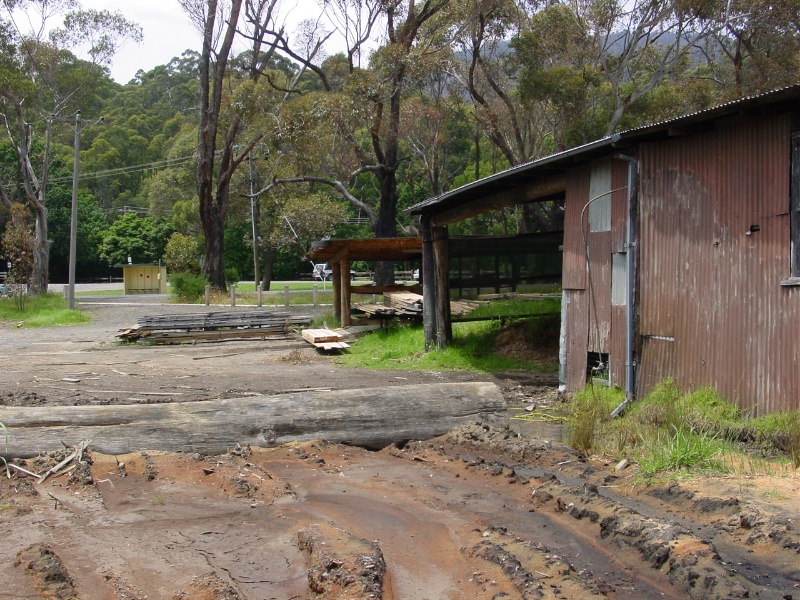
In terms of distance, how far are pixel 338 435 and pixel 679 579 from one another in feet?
14.1

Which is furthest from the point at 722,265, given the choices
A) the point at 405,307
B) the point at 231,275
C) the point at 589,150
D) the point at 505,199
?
the point at 231,275

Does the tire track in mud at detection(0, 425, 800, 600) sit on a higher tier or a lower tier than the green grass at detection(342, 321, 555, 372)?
lower

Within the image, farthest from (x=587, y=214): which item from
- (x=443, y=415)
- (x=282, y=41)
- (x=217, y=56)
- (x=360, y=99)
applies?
(x=217, y=56)

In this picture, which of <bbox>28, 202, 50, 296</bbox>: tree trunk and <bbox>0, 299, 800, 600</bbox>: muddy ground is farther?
<bbox>28, 202, 50, 296</bbox>: tree trunk

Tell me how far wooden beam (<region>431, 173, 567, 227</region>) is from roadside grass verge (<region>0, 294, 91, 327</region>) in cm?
1761

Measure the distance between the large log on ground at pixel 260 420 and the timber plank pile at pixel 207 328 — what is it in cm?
1391

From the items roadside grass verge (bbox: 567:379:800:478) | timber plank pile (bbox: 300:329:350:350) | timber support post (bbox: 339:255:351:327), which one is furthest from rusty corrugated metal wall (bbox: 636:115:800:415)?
timber support post (bbox: 339:255:351:327)

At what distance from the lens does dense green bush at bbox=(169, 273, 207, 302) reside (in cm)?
3856

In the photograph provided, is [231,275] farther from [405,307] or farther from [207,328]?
[405,307]

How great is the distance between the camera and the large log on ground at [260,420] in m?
7.81

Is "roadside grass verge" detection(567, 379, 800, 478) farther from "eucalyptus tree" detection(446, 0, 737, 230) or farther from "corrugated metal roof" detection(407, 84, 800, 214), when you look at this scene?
"eucalyptus tree" detection(446, 0, 737, 230)

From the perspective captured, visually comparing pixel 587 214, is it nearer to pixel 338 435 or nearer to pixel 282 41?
pixel 338 435

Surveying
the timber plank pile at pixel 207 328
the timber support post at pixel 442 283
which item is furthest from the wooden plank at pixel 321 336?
the timber support post at pixel 442 283

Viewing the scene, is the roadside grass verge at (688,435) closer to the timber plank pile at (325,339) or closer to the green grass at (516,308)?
the green grass at (516,308)
